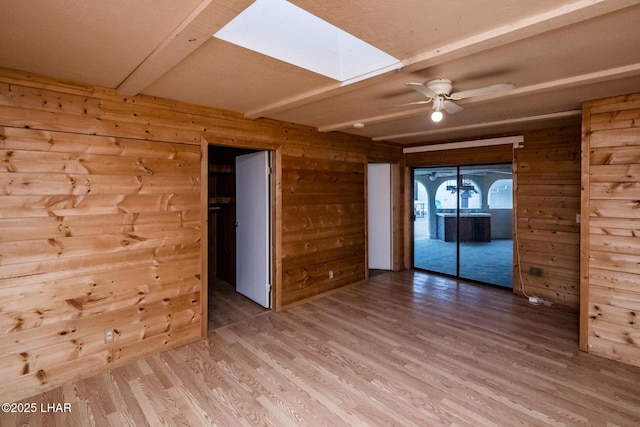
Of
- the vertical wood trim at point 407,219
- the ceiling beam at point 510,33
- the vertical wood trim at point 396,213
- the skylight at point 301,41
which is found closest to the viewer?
the ceiling beam at point 510,33

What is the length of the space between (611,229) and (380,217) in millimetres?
3463

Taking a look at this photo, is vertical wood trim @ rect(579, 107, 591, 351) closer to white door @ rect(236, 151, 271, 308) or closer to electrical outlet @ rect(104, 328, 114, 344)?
white door @ rect(236, 151, 271, 308)

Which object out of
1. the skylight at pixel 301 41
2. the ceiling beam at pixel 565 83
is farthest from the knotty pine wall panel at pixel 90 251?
the ceiling beam at pixel 565 83

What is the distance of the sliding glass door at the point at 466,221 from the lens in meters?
5.46

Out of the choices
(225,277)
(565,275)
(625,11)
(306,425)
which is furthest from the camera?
(225,277)

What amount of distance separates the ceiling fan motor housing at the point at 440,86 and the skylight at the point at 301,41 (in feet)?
1.58

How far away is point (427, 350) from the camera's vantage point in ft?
9.90

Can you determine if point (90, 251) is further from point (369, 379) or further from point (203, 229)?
point (369, 379)

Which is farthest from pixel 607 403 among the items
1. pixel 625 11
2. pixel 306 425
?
pixel 625 11

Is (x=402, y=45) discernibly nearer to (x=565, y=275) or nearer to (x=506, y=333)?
(x=506, y=333)

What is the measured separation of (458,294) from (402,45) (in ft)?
12.9

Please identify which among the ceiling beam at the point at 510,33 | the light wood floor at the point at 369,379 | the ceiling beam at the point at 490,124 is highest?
the ceiling beam at the point at 490,124

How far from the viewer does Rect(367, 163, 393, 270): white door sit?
5.90 metres

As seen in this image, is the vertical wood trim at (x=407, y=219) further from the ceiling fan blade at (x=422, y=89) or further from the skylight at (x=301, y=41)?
the skylight at (x=301, y=41)
